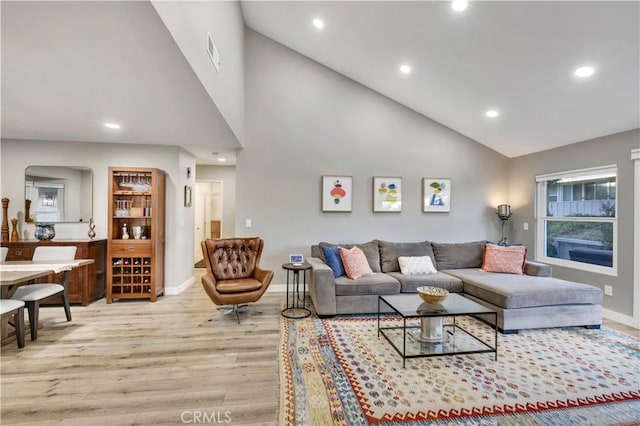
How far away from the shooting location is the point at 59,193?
421cm

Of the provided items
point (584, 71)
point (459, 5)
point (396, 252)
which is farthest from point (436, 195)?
point (459, 5)

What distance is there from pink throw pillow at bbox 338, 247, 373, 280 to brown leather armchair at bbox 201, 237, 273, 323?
992 mm

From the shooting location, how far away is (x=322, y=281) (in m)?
3.45

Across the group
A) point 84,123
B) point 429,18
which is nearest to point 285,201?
point 84,123

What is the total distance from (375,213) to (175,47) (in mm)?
3723

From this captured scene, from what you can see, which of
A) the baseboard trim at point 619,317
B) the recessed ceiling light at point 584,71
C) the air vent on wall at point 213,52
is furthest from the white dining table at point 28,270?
the baseboard trim at point 619,317

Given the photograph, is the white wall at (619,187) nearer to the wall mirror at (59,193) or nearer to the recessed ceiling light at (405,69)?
the recessed ceiling light at (405,69)

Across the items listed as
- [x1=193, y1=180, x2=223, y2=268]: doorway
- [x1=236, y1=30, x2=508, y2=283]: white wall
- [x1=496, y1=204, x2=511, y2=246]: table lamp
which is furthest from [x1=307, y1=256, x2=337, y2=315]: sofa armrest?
[x1=193, y1=180, x2=223, y2=268]: doorway

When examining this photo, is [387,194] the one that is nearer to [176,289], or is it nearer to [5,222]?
[176,289]

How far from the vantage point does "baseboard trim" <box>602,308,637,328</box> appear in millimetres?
3318

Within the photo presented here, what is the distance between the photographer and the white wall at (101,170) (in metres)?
4.09

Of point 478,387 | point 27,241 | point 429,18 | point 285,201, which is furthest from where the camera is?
point 285,201

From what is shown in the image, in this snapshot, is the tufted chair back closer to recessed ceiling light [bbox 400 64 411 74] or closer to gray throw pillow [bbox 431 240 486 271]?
gray throw pillow [bbox 431 240 486 271]

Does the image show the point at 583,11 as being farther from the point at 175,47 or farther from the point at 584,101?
the point at 175,47
